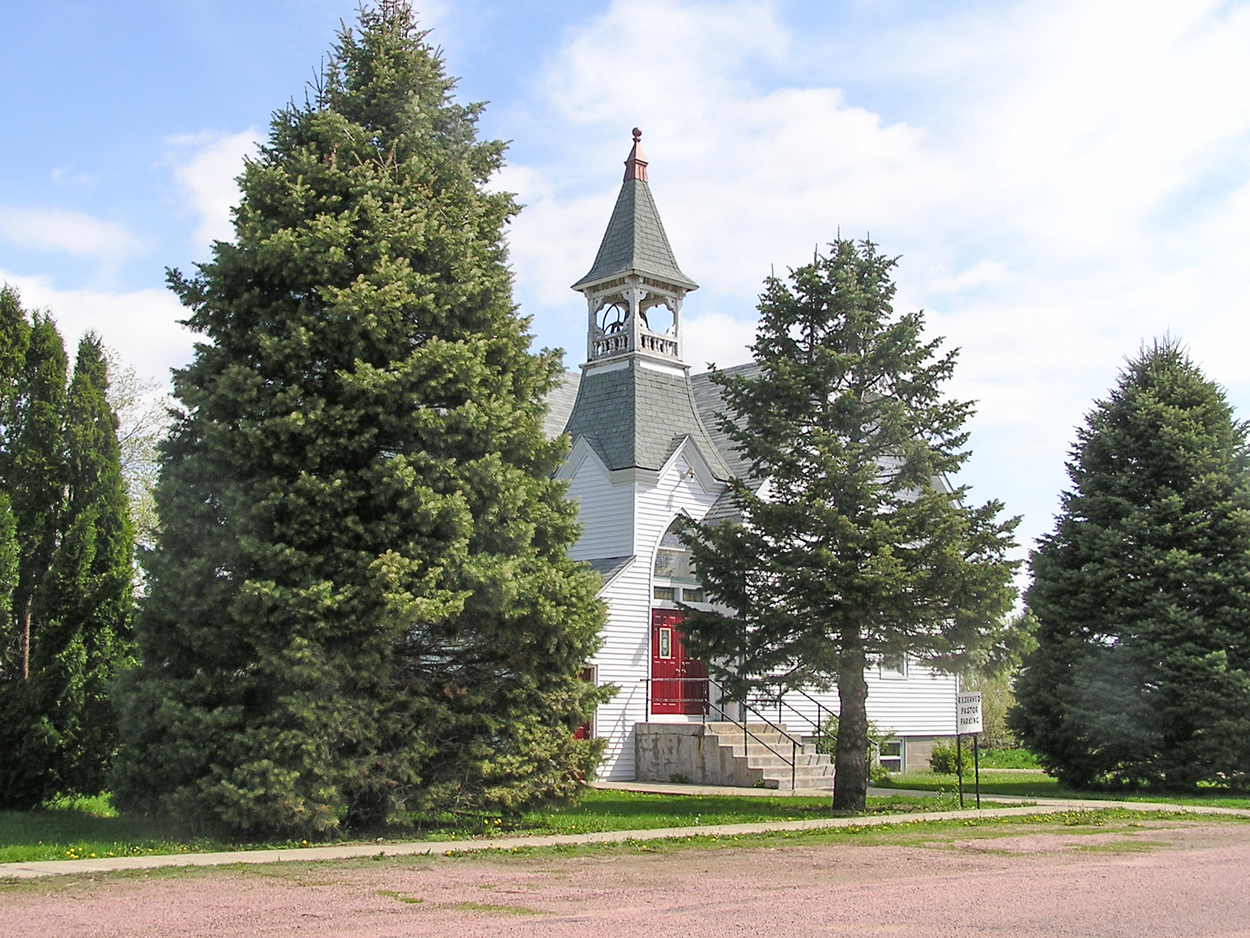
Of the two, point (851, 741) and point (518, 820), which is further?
point (851, 741)

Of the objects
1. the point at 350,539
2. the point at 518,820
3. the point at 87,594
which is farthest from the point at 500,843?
the point at 87,594

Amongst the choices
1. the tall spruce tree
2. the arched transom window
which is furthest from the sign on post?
the tall spruce tree

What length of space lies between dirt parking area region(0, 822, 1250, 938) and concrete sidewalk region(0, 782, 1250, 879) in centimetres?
45

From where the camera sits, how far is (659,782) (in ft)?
70.6

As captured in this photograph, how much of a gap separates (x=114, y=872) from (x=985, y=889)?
23.8 ft

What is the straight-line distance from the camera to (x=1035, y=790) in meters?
21.3

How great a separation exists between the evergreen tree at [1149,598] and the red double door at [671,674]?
6260 millimetres

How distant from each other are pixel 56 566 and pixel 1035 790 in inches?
680

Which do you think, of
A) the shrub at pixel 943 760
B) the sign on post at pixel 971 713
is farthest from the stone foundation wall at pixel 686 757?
the shrub at pixel 943 760

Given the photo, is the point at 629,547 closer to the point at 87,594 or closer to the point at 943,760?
the point at 943,760

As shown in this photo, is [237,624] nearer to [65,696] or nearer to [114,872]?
[114,872]

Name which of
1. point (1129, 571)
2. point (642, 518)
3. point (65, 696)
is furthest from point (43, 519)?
point (1129, 571)

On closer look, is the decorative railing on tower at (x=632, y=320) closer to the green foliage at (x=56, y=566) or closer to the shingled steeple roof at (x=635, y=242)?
the shingled steeple roof at (x=635, y=242)

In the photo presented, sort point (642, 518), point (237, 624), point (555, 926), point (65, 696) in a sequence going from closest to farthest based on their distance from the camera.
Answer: point (555, 926)
point (237, 624)
point (65, 696)
point (642, 518)
